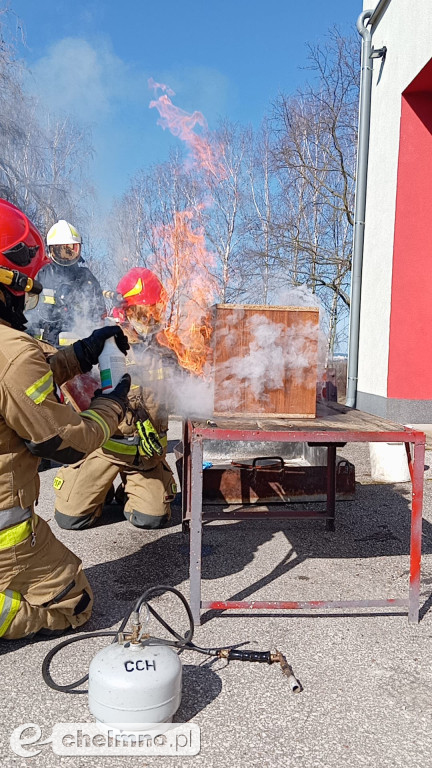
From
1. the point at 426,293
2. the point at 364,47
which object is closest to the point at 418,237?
the point at 426,293

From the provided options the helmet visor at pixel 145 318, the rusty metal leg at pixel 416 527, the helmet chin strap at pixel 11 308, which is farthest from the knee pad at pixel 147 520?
the helmet chin strap at pixel 11 308

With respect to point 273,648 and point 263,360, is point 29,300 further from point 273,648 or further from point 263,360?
point 273,648

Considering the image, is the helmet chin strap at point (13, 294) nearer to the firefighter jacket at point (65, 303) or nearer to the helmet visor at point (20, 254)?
the helmet visor at point (20, 254)

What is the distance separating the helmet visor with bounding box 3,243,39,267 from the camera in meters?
2.69

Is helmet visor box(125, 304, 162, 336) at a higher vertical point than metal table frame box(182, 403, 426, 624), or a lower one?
higher

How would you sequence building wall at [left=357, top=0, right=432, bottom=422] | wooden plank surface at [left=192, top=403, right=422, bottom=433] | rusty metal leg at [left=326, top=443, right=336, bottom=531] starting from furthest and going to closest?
building wall at [left=357, top=0, right=432, bottom=422], rusty metal leg at [left=326, top=443, right=336, bottom=531], wooden plank surface at [left=192, top=403, right=422, bottom=433]

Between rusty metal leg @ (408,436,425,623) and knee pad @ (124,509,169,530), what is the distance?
2070mm

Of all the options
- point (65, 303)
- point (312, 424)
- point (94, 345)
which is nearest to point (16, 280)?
point (94, 345)

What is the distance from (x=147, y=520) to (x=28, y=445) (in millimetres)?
2096

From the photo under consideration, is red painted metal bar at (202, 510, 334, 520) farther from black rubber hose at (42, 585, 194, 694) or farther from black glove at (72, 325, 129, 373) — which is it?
black glove at (72, 325, 129, 373)

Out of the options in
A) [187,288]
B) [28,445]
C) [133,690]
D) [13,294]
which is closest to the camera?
[133,690]

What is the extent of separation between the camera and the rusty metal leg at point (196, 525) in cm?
285

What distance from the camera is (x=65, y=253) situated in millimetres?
5781

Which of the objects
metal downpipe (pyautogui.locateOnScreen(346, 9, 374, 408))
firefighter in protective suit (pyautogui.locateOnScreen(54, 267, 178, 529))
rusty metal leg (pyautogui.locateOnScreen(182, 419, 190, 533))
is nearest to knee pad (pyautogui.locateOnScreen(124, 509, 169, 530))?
firefighter in protective suit (pyautogui.locateOnScreen(54, 267, 178, 529))
